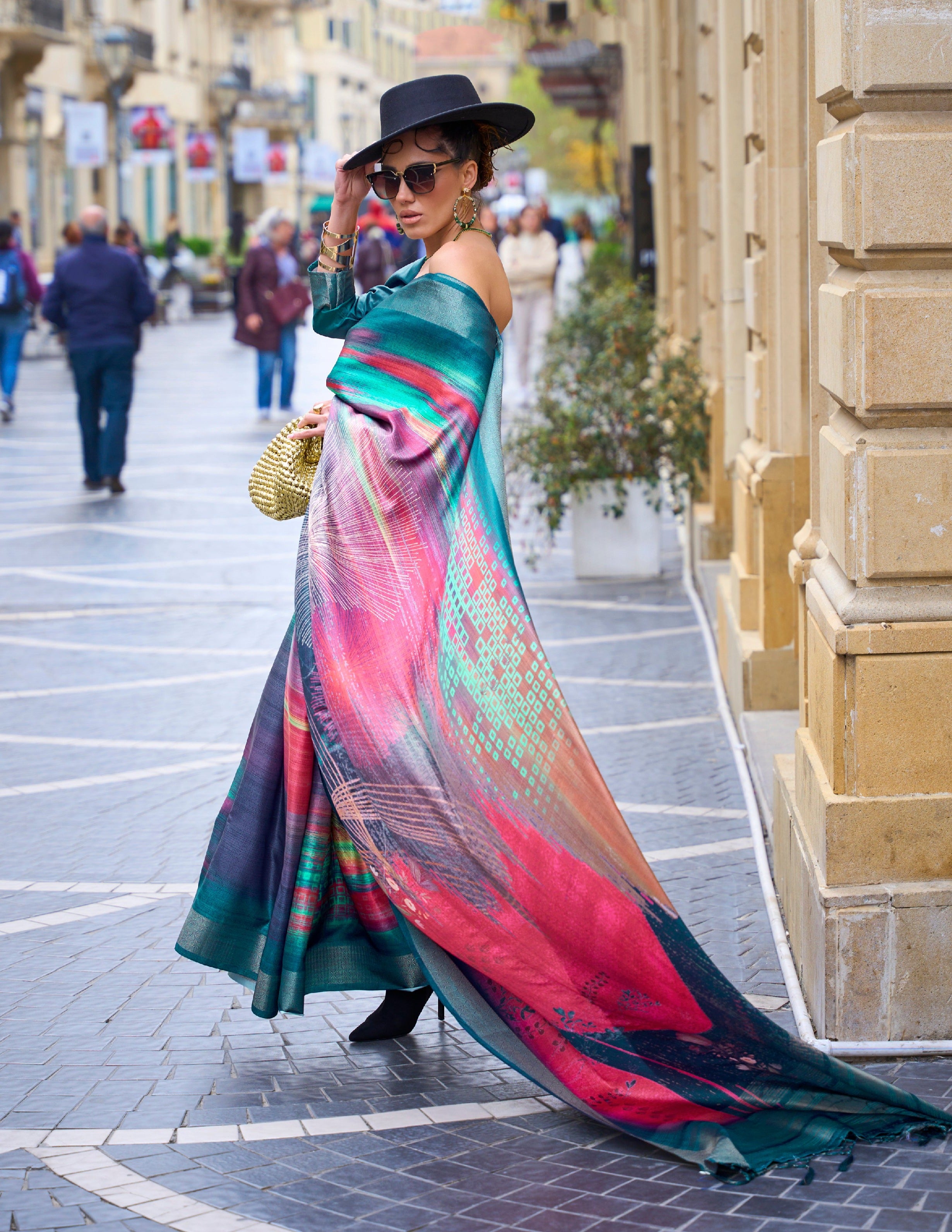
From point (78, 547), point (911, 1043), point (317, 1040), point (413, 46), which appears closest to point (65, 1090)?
point (317, 1040)

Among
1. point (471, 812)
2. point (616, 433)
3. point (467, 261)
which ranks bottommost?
point (471, 812)

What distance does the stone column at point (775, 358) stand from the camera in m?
6.46

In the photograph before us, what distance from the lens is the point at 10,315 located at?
19938 mm

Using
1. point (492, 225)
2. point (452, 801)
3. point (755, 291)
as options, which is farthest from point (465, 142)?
point (492, 225)

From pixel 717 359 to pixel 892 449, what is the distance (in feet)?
21.7

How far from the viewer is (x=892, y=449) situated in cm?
401

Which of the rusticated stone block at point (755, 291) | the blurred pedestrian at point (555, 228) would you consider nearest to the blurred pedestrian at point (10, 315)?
the blurred pedestrian at point (555, 228)

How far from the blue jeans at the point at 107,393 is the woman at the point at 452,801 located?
10206 millimetres

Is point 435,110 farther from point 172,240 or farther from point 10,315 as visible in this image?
point 172,240

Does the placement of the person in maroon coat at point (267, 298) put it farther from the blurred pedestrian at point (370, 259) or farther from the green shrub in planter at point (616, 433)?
the green shrub in planter at point (616, 433)

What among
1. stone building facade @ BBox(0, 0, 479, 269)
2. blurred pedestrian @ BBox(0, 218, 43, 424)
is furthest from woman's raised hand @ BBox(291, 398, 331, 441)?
stone building facade @ BBox(0, 0, 479, 269)

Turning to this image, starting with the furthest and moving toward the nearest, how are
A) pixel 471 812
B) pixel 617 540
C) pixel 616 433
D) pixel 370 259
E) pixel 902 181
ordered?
pixel 370 259 → pixel 617 540 → pixel 616 433 → pixel 902 181 → pixel 471 812

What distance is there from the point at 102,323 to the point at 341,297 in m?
10.4

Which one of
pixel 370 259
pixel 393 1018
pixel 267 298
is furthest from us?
pixel 370 259
